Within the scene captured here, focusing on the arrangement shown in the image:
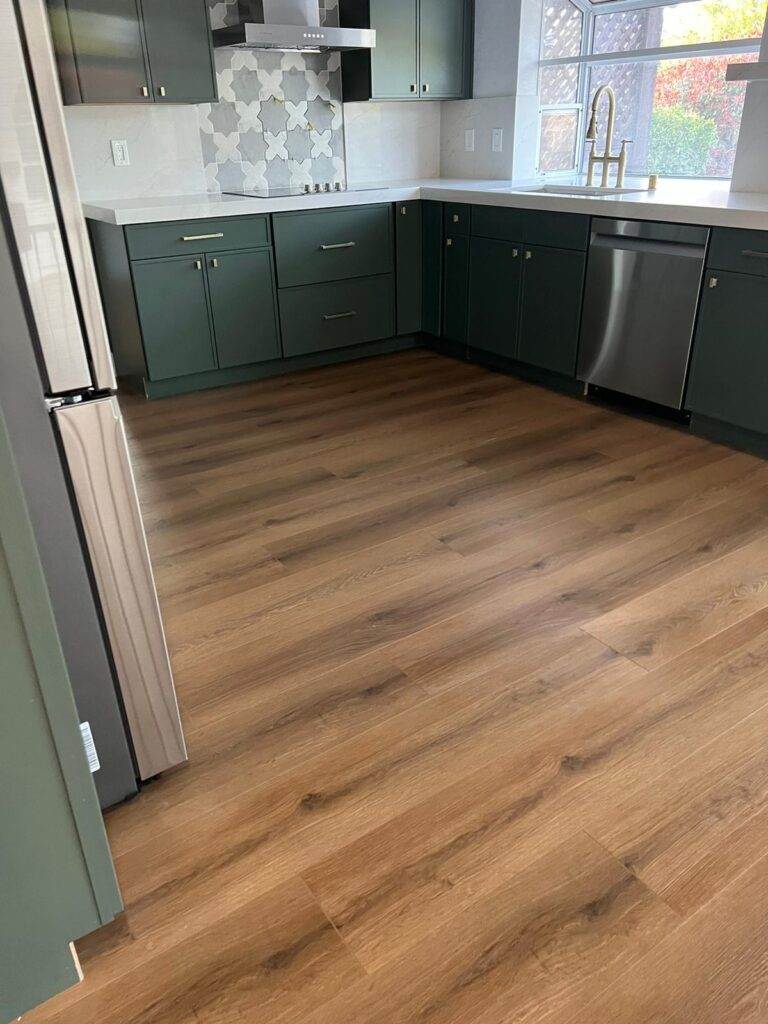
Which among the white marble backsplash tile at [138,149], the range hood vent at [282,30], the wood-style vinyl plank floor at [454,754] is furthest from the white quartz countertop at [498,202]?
the wood-style vinyl plank floor at [454,754]

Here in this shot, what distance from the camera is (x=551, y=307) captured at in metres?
3.77

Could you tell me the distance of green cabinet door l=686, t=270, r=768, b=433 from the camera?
115 inches

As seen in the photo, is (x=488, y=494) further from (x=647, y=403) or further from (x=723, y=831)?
(x=723, y=831)

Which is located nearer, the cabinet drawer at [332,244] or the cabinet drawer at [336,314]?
the cabinet drawer at [332,244]

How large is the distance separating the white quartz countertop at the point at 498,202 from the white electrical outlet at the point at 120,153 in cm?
22

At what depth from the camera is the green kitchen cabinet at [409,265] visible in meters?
4.33

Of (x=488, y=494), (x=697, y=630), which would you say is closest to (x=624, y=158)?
(x=488, y=494)

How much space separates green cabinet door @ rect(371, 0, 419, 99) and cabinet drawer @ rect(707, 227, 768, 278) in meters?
2.19

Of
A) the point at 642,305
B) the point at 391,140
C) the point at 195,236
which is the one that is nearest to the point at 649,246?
the point at 642,305

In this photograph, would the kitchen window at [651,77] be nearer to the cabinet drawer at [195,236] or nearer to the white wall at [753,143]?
the white wall at [753,143]

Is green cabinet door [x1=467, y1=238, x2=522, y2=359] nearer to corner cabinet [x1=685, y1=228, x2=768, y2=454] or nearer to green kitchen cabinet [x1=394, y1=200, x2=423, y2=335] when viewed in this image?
green kitchen cabinet [x1=394, y1=200, x2=423, y2=335]

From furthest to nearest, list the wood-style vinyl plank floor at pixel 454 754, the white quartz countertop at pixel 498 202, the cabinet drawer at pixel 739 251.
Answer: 1. the white quartz countertop at pixel 498 202
2. the cabinet drawer at pixel 739 251
3. the wood-style vinyl plank floor at pixel 454 754

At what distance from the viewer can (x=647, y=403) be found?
3.60m

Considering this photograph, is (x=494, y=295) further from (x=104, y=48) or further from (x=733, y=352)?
(x=104, y=48)
